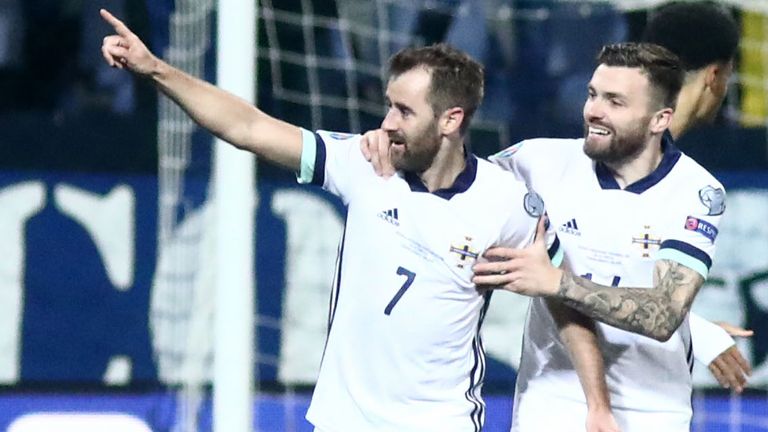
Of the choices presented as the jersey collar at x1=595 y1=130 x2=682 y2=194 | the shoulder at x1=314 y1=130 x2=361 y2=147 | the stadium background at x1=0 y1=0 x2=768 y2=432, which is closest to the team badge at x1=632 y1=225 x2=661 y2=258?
the jersey collar at x1=595 y1=130 x2=682 y2=194

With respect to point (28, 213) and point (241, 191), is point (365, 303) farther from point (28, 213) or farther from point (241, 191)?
point (28, 213)

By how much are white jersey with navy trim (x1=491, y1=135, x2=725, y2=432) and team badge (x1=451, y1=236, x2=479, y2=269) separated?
0.92ft

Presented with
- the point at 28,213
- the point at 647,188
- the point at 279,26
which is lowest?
the point at 647,188

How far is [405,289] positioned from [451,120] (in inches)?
17.4

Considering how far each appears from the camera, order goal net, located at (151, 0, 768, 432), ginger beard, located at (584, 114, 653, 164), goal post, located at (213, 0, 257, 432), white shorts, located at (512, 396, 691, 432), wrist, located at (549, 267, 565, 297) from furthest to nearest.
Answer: goal net, located at (151, 0, 768, 432)
goal post, located at (213, 0, 257, 432)
white shorts, located at (512, 396, 691, 432)
ginger beard, located at (584, 114, 653, 164)
wrist, located at (549, 267, 565, 297)

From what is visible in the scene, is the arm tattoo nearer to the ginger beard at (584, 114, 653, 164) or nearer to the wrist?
the wrist

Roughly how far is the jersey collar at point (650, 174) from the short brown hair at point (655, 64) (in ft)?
0.44

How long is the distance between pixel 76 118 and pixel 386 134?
358 cm

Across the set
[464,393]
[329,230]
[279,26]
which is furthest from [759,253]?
[464,393]

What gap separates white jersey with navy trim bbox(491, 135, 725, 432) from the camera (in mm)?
4137

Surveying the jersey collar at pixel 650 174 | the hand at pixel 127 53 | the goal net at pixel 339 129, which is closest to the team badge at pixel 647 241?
the jersey collar at pixel 650 174

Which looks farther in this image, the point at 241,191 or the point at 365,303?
the point at 241,191

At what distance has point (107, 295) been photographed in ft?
23.8

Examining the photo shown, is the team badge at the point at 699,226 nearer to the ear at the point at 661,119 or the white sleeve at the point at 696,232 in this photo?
the white sleeve at the point at 696,232
